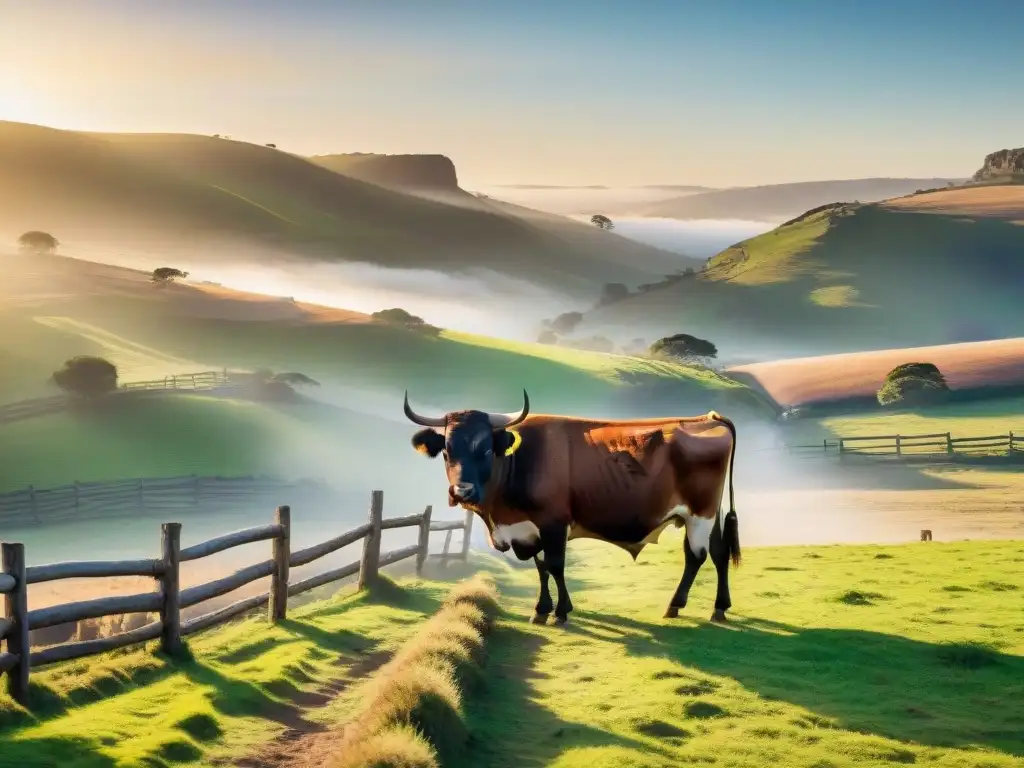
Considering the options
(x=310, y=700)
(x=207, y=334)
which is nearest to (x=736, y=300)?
(x=207, y=334)

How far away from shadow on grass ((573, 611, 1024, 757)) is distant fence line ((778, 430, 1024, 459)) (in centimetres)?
4034

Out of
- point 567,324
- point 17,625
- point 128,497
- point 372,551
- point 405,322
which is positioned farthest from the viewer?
point 567,324

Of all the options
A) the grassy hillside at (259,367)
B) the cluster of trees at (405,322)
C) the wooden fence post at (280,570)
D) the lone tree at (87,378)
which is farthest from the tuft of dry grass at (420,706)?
the cluster of trees at (405,322)

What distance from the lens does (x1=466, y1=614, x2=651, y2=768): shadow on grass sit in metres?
10.1

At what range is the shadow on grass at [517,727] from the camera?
1005 centimetres

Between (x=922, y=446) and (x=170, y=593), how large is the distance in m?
48.0

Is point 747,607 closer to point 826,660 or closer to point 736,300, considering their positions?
point 826,660

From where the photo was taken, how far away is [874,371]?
8044cm

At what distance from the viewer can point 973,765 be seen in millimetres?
9523

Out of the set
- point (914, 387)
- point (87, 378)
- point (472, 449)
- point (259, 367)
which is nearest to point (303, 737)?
point (472, 449)

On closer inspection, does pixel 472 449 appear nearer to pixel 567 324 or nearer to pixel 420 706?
pixel 420 706

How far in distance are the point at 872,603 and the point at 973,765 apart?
770cm

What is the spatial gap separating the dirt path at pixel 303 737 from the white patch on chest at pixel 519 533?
3.18 metres

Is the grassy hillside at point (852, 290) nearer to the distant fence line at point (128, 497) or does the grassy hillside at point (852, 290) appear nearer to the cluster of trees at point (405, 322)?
the cluster of trees at point (405, 322)
